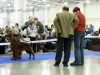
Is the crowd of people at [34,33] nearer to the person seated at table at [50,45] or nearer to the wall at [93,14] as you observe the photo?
the person seated at table at [50,45]

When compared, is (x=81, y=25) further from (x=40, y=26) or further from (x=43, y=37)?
(x=43, y=37)

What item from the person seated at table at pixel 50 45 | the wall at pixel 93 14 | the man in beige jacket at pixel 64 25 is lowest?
the person seated at table at pixel 50 45

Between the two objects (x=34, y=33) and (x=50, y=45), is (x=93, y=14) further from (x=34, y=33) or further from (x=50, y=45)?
(x=34, y=33)

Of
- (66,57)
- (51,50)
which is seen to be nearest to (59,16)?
(66,57)

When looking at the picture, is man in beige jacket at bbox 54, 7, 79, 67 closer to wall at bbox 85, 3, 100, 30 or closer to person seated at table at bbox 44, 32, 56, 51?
person seated at table at bbox 44, 32, 56, 51

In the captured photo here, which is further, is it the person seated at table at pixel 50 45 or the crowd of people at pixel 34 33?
the person seated at table at pixel 50 45

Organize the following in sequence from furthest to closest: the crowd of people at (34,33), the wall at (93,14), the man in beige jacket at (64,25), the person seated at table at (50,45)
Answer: the wall at (93,14)
the person seated at table at (50,45)
the crowd of people at (34,33)
the man in beige jacket at (64,25)

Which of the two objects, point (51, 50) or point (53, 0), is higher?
point (53, 0)

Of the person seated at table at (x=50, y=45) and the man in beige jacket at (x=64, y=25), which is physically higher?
the man in beige jacket at (x=64, y=25)

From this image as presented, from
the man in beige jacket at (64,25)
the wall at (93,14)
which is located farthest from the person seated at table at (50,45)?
the wall at (93,14)

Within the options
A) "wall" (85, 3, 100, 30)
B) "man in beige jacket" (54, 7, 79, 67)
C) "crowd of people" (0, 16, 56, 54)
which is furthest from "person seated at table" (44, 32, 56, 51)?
"wall" (85, 3, 100, 30)

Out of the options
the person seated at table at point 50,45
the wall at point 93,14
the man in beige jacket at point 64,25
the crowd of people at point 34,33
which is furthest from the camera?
the wall at point 93,14

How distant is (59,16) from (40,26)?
9.34 feet

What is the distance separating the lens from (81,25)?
5500 millimetres
